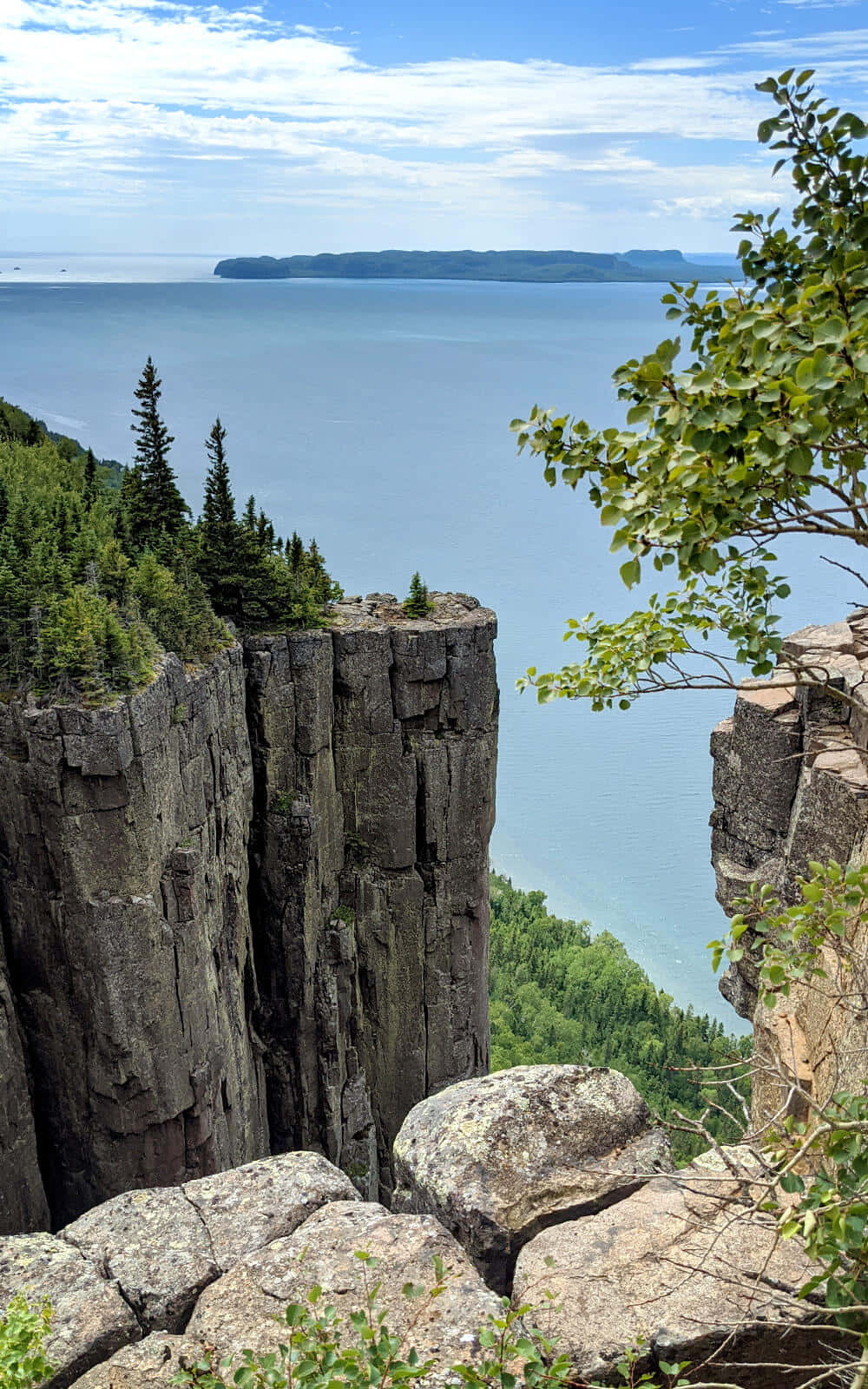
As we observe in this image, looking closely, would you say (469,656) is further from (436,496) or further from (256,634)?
(436,496)

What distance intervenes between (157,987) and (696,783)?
9409 centimetres

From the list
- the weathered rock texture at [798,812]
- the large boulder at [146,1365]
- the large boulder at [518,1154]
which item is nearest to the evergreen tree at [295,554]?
the weathered rock texture at [798,812]

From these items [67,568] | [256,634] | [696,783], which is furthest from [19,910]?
[696,783]

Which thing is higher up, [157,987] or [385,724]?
[385,724]

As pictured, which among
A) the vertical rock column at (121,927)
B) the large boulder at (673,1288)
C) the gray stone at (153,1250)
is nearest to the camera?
the large boulder at (673,1288)

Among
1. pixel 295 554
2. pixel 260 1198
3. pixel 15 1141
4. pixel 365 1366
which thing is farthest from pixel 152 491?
pixel 365 1366

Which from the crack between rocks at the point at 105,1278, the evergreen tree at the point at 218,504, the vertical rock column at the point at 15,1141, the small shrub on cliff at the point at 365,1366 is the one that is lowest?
the vertical rock column at the point at 15,1141

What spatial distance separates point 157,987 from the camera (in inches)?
969

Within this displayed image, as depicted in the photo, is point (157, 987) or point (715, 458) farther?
point (157, 987)


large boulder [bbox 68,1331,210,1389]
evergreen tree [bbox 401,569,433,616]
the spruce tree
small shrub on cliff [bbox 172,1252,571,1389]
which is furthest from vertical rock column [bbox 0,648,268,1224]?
small shrub on cliff [bbox 172,1252,571,1389]

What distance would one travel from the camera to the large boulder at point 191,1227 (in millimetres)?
12117

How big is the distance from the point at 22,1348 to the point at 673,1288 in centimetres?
553

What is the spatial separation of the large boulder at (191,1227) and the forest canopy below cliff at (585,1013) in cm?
4131

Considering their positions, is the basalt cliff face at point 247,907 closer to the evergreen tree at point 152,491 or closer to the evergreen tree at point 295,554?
the evergreen tree at point 295,554
